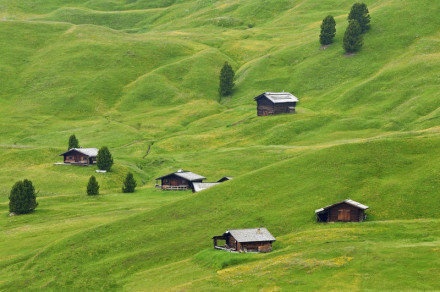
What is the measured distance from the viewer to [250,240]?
6303 centimetres

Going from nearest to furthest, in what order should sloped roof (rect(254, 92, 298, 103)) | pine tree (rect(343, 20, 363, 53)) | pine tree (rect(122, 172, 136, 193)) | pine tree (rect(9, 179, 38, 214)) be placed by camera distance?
pine tree (rect(9, 179, 38, 214)), pine tree (rect(122, 172, 136, 193)), sloped roof (rect(254, 92, 298, 103)), pine tree (rect(343, 20, 363, 53))

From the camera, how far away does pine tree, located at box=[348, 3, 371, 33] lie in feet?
610

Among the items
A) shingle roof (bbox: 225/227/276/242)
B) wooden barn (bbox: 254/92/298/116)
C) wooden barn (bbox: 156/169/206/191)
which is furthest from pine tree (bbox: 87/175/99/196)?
wooden barn (bbox: 254/92/298/116)

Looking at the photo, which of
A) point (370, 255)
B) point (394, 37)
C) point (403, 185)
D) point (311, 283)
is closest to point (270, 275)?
point (311, 283)

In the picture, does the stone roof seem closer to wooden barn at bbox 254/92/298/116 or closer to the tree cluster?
wooden barn at bbox 254/92/298/116

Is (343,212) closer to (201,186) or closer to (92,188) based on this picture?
(201,186)

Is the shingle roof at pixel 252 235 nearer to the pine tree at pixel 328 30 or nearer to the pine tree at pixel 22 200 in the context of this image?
the pine tree at pixel 22 200

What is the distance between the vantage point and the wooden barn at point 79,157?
13025 centimetres

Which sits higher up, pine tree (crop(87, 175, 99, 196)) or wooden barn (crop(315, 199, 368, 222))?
pine tree (crop(87, 175, 99, 196))

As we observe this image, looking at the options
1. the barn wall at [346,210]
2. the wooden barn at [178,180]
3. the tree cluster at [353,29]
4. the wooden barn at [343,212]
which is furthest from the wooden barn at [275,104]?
the barn wall at [346,210]

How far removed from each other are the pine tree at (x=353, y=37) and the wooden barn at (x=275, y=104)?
119 ft

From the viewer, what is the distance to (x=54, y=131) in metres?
167

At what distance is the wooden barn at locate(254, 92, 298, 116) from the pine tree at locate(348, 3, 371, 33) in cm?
4819

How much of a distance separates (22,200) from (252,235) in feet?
163
